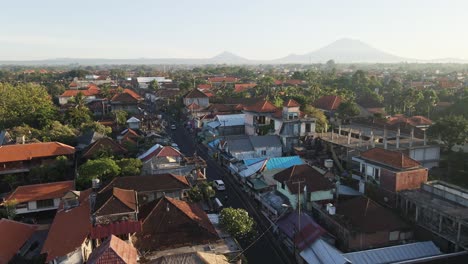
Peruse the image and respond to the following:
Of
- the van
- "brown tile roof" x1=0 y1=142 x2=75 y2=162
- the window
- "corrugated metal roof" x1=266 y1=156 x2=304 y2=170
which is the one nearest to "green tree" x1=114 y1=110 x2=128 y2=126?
"brown tile roof" x1=0 y1=142 x2=75 y2=162

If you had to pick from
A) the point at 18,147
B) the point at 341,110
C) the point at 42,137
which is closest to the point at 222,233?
the point at 18,147

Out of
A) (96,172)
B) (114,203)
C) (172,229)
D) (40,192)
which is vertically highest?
(114,203)

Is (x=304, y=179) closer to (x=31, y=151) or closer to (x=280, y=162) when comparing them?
(x=280, y=162)

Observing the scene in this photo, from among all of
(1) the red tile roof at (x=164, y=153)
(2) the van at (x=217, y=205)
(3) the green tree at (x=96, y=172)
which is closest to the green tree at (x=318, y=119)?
(1) the red tile roof at (x=164, y=153)

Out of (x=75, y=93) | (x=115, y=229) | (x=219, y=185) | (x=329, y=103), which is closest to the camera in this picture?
(x=115, y=229)

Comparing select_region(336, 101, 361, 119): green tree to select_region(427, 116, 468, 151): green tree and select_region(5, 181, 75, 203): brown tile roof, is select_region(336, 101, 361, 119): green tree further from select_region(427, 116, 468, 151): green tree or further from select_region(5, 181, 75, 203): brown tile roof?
select_region(5, 181, 75, 203): brown tile roof

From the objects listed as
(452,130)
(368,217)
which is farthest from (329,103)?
(368,217)

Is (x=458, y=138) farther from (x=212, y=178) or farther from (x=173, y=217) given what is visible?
(x=173, y=217)
